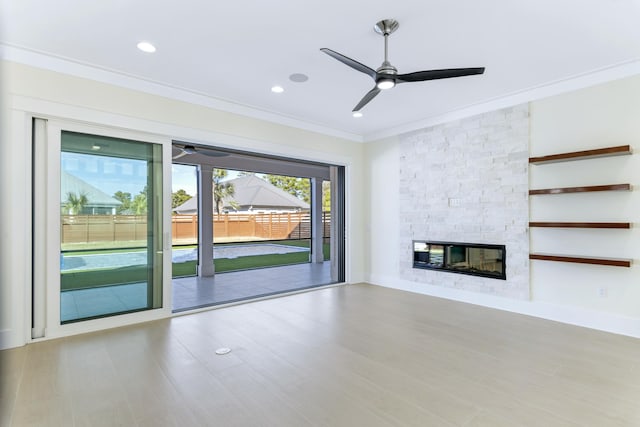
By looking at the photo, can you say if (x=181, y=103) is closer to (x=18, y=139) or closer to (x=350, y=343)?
(x=18, y=139)

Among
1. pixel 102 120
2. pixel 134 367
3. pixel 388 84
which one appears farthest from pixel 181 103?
pixel 134 367

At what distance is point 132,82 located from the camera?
4.15 m

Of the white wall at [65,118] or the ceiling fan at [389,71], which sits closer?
the ceiling fan at [389,71]

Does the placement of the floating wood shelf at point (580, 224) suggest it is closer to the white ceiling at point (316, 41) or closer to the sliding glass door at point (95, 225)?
the white ceiling at point (316, 41)

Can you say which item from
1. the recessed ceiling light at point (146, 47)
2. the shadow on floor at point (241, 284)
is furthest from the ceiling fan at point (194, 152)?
the recessed ceiling light at point (146, 47)

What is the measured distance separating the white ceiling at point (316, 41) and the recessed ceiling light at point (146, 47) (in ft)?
0.25

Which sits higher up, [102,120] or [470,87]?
[470,87]

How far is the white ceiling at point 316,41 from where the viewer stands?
115 inches

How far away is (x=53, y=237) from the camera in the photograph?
3.73 metres

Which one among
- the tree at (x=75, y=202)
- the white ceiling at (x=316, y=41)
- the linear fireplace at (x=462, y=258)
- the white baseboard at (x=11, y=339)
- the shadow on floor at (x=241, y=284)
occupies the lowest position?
the shadow on floor at (x=241, y=284)

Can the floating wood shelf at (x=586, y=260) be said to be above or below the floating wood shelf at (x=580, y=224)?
below

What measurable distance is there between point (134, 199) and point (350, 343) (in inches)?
120

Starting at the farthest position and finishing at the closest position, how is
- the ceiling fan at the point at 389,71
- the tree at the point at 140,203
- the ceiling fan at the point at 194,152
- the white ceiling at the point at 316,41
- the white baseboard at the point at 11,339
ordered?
the ceiling fan at the point at 194,152 < the tree at the point at 140,203 < the white baseboard at the point at 11,339 < the ceiling fan at the point at 389,71 < the white ceiling at the point at 316,41

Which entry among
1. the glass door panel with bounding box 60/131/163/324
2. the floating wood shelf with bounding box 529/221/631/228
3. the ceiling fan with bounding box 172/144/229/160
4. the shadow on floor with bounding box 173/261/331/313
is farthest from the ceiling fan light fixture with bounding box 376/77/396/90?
the shadow on floor with bounding box 173/261/331/313
